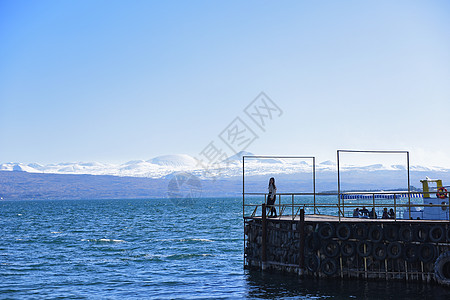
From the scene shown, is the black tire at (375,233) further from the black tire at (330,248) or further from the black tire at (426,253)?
the black tire at (426,253)

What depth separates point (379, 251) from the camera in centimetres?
2614

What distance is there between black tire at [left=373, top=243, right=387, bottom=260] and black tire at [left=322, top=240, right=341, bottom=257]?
73.7 inches

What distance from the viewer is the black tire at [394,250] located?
2550 cm

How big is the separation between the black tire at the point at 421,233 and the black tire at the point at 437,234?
0.81 ft

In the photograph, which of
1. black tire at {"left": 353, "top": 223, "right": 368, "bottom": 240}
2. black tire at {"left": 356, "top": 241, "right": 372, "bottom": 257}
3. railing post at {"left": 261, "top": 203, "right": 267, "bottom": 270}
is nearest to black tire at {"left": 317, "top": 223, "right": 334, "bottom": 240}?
black tire at {"left": 353, "top": 223, "right": 368, "bottom": 240}

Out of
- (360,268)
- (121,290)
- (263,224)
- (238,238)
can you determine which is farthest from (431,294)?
(238,238)

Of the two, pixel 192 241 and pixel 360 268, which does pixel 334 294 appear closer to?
pixel 360 268

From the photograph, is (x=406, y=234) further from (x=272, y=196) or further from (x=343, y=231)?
(x=272, y=196)

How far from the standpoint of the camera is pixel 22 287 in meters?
29.9

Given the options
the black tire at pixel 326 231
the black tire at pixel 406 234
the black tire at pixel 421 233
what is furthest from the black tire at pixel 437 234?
the black tire at pixel 326 231

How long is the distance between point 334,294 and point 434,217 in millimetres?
9043

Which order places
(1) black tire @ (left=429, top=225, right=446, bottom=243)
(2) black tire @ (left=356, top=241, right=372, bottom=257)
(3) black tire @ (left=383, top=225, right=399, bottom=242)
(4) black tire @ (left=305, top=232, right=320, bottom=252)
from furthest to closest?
1. (4) black tire @ (left=305, top=232, right=320, bottom=252)
2. (2) black tire @ (left=356, top=241, right=372, bottom=257)
3. (3) black tire @ (left=383, top=225, right=399, bottom=242)
4. (1) black tire @ (left=429, top=225, right=446, bottom=243)

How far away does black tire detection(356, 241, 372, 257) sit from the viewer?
26281 millimetres

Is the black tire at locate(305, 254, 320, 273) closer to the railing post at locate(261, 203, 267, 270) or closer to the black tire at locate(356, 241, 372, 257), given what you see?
the black tire at locate(356, 241, 372, 257)
